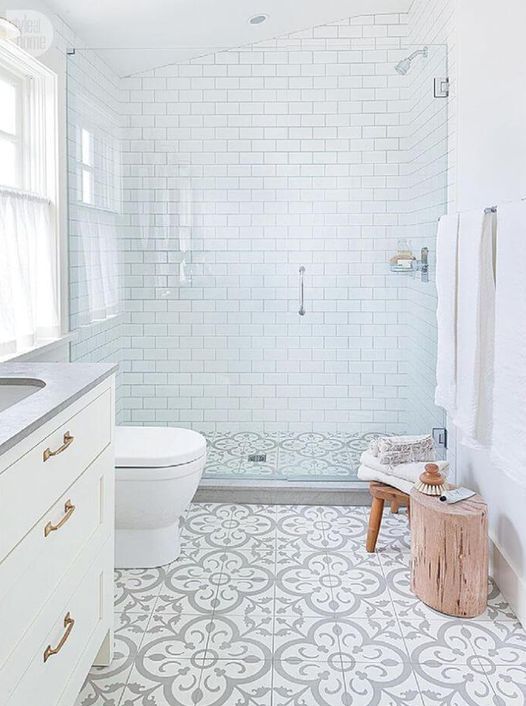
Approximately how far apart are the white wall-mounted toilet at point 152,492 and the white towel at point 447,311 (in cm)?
99

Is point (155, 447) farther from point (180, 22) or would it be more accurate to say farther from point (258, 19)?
point (258, 19)

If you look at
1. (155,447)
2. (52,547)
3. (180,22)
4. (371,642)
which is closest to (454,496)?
(371,642)

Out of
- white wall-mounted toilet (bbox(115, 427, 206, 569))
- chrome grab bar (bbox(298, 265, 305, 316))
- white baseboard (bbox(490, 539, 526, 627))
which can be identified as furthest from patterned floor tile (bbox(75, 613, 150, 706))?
chrome grab bar (bbox(298, 265, 305, 316))

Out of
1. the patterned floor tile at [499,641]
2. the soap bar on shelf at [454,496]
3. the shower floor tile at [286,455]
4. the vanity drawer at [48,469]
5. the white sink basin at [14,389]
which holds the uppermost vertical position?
the white sink basin at [14,389]

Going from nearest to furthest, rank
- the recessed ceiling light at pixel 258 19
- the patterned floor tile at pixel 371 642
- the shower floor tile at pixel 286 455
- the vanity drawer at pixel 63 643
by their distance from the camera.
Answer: the vanity drawer at pixel 63 643
the patterned floor tile at pixel 371 642
the shower floor tile at pixel 286 455
the recessed ceiling light at pixel 258 19

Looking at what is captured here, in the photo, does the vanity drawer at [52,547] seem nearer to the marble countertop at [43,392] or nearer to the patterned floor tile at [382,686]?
the marble countertop at [43,392]

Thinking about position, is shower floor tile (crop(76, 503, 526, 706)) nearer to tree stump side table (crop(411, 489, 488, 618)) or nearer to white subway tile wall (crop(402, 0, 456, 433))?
tree stump side table (crop(411, 489, 488, 618))

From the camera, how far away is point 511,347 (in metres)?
Result: 1.93

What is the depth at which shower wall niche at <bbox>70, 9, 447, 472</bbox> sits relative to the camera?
3822 mm

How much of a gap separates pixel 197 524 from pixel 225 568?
50cm

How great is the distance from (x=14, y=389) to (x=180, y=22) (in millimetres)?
2514

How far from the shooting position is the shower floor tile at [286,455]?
3570mm

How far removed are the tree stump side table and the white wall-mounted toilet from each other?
0.91 metres

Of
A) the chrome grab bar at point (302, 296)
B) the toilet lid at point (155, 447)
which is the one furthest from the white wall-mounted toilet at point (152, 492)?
the chrome grab bar at point (302, 296)
